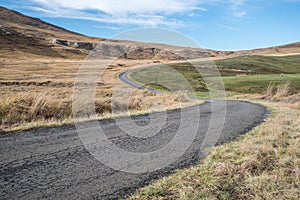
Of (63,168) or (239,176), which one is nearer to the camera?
(239,176)

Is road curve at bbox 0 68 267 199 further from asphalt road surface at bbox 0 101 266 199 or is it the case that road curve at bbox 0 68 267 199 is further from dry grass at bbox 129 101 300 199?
dry grass at bbox 129 101 300 199

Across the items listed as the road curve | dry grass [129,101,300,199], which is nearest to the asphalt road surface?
the road curve

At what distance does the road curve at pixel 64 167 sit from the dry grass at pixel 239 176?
0.38 m

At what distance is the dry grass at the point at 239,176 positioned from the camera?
162 inches

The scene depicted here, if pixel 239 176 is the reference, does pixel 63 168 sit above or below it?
below

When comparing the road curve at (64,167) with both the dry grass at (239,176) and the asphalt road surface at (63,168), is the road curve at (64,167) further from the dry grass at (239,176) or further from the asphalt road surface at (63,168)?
the dry grass at (239,176)

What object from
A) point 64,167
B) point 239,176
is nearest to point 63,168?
point 64,167

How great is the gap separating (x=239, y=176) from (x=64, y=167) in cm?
326

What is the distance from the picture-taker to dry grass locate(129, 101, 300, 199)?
4105 mm

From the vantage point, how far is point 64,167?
198 inches

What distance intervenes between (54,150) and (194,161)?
3.16 meters

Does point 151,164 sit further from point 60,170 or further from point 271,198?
point 271,198

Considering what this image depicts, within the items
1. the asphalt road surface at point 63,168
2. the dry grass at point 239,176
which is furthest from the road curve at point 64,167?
the dry grass at point 239,176

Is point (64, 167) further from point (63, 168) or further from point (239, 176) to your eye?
point (239, 176)
